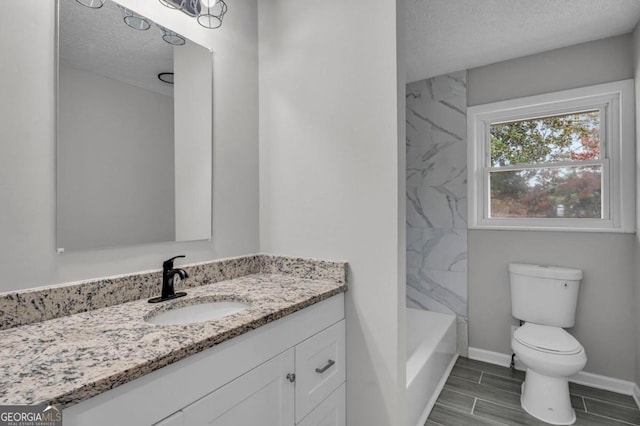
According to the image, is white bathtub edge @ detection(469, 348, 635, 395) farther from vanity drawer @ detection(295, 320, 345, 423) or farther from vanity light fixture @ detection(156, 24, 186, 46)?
vanity light fixture @ detection(156, 24, 186, 46)

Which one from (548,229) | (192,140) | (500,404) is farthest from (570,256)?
(192,140)

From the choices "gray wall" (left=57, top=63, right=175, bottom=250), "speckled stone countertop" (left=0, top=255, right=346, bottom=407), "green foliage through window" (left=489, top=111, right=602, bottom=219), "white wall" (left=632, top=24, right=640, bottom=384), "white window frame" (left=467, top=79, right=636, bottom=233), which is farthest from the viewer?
"green foliage through window" (left=489, top=111, right=602, bottom=219)

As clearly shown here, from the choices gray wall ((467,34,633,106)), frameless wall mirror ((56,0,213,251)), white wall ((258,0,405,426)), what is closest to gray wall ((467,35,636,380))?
gray wall ((467,34,633,106))

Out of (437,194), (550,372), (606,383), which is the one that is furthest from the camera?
(437,194)

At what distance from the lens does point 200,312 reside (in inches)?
52.6

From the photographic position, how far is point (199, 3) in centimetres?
148

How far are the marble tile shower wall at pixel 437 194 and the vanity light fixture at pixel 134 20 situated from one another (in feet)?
7.75

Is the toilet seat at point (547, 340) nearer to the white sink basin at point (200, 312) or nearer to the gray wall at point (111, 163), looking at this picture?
the white sink basin at point (200, 312)

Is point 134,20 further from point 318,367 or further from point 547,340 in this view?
point 547,340

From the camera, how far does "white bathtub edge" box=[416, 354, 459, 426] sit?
196cm

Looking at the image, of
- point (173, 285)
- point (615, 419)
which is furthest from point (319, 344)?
point (615, 419)

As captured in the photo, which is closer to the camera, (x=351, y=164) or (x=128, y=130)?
(x=128, y=130)

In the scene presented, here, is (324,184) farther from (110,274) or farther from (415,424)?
(415,424)

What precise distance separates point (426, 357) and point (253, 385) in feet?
4.58
